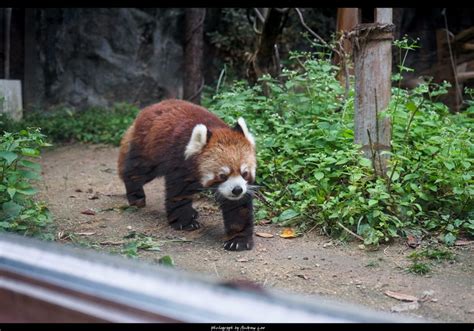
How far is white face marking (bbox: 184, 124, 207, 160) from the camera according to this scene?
4484mm

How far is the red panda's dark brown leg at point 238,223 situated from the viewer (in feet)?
13.9

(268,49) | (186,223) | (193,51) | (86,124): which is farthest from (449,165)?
(193,51)

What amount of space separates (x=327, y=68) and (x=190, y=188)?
1958 mm

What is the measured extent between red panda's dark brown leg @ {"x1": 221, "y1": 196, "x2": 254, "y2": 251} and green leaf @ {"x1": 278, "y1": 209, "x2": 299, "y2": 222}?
0.32m

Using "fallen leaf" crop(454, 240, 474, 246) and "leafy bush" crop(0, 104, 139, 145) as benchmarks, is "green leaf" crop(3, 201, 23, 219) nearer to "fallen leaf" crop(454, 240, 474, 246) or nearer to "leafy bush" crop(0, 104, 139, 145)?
"fallen leaf" crop(454, 240, 474, 246)

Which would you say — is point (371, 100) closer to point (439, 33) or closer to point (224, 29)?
point (439, 33)

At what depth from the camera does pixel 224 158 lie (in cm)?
448

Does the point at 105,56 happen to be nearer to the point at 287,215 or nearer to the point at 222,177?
the point at 222,177

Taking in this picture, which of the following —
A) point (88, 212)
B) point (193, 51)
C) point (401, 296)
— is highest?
point (193, 51)

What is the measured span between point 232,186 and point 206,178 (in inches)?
10.6

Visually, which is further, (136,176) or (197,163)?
(136,176)

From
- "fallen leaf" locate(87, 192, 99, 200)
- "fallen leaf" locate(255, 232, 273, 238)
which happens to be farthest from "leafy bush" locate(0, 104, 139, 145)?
"fallen leaf" locate(255, 232, 273, 238)

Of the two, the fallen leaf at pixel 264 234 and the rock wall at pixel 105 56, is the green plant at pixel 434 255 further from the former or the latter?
the rock wall at pixel 105 56

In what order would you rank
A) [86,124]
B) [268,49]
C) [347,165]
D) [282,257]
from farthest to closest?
[86,124] < [268,49] < [347,165] < [282,257]
